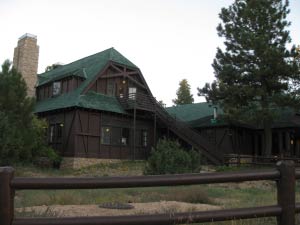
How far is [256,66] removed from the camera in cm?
2881

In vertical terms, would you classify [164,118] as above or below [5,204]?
above

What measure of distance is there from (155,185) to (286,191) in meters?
1.33

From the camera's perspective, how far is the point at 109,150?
2961 cm

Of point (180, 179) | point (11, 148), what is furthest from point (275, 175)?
point (11, 148)

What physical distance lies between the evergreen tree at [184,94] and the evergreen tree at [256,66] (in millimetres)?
46141

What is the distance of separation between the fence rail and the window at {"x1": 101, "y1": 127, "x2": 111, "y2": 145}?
83.9 feet

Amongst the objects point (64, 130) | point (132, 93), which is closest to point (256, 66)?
point (132, 93)

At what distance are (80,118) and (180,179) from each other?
Result: 80.6ft

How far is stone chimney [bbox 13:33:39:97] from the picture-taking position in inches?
1310

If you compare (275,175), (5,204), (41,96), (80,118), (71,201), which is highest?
(41,96)

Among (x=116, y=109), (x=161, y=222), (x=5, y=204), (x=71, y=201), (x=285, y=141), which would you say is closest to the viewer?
(x=5, y=204)

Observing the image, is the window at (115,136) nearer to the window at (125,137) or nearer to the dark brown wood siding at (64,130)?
the window at (125,137)

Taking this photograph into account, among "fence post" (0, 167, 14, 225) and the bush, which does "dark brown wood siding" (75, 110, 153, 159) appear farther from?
"fence post" (0, 167, 14, 225)

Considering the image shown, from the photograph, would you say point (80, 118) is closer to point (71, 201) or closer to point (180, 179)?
point (71, 201)
